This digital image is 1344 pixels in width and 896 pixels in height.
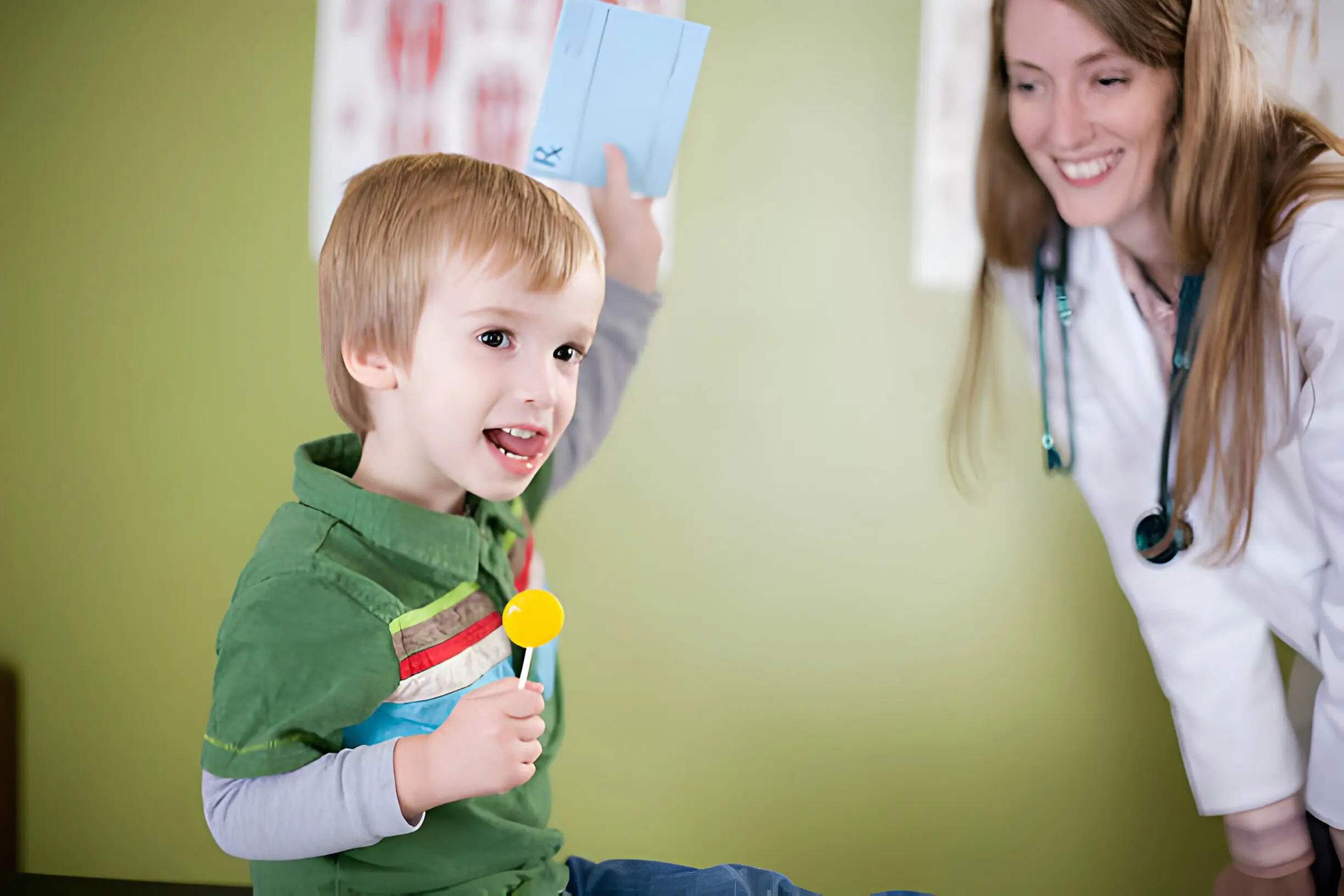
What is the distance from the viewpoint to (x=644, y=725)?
1.40 m

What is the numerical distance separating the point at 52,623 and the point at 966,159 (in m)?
1.37

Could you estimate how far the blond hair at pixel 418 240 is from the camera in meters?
0.88

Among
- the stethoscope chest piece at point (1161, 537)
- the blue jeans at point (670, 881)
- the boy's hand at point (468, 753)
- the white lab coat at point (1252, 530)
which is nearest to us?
the boy's hand at point (468, 753)

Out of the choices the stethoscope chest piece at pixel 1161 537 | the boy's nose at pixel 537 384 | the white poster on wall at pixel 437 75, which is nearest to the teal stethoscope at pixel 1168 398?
the stethoscope chest piece at pixel 1161 537

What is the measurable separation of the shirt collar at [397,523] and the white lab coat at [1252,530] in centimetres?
75

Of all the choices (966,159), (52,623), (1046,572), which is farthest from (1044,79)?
(52,623)

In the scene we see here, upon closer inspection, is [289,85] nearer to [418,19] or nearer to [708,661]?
[418,19]

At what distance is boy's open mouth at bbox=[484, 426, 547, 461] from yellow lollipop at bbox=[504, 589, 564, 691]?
5.6 inches

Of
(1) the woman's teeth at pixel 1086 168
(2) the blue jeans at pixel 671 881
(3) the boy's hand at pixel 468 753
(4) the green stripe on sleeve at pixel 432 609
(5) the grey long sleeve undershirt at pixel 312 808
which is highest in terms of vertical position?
(1) the woman's teeth at pixel 1086 168

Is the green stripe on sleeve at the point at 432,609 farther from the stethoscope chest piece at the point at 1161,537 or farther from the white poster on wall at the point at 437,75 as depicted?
the stethoscope chest piece at the point at 1161,537

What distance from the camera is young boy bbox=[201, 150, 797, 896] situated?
78 cm

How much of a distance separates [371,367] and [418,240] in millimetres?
113

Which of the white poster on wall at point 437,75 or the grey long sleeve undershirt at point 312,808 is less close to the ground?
the white poster on wall at point 437,75

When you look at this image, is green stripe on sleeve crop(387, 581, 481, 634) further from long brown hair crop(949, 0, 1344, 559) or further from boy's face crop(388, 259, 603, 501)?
long brown hair crop(949, 0, 1344, 559)
